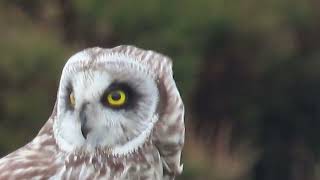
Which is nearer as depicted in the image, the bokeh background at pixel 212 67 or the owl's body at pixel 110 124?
the owl's body at pixel 110 124

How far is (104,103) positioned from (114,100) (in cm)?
4

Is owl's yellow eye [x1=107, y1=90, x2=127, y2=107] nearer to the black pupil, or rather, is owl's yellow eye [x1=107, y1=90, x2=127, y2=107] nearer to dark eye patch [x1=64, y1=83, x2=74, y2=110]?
the black pupil

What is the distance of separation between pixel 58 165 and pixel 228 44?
5.15 metres

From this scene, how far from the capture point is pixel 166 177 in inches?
217

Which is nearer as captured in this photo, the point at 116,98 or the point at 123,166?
the point at 116,98

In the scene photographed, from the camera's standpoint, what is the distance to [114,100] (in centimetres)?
523

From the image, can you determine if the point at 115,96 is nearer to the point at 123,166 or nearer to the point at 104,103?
the point at 104,103

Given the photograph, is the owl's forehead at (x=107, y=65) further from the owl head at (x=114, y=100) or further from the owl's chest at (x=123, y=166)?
the owl's chest at (x=123, y=166)

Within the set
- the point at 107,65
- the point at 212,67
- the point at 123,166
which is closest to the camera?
the point at 107,65

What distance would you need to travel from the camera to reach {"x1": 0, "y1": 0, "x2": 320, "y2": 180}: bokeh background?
9047mm

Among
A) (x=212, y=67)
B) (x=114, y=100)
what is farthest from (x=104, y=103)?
(x=212, y=67)

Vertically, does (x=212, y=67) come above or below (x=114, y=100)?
below

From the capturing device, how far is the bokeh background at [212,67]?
905 centimetres

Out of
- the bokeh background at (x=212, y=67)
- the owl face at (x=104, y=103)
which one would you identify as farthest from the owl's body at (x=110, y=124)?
the bokeh background at (x=212, y=67)
